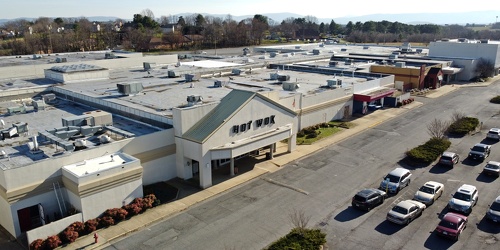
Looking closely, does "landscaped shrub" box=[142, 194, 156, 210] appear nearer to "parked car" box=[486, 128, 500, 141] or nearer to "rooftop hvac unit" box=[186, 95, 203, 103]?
"rooftop hvac unit" box=[186, 95, 203, 103]

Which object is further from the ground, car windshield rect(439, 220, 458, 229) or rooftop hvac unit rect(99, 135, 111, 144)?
rooftop hvac unit rect(99, 135, 111, 144)

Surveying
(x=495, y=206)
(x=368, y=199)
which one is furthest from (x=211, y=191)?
(x=495, y=206)

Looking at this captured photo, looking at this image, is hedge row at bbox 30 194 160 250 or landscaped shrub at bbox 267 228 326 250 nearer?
landscaped shrub at bbox 267 228 326 250

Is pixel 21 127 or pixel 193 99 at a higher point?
pixel 193 99

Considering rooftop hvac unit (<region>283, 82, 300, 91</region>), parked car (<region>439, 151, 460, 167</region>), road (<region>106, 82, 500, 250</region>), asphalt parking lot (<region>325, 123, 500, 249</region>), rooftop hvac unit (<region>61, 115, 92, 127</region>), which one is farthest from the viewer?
rooftop hvac unit (<region>283, 82, 300, 91</region>)

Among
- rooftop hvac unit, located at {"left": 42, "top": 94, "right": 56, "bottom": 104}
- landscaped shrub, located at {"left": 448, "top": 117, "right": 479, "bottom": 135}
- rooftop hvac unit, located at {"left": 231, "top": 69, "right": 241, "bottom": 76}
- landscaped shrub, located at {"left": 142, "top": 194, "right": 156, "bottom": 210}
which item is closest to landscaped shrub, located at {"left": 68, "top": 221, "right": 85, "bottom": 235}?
landscaped shrub, located at {"left": 142, "top": 194, "right": 156, "bottom": 210}

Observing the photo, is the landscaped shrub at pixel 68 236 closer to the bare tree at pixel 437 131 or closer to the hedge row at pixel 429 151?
the hedge row at pixel 429 151

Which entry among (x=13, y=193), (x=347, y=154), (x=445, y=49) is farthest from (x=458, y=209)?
(x=445, y=49)

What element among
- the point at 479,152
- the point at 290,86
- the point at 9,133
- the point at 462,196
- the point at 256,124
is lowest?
the point at 462,196

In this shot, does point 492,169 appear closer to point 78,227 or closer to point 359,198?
point 359,198
